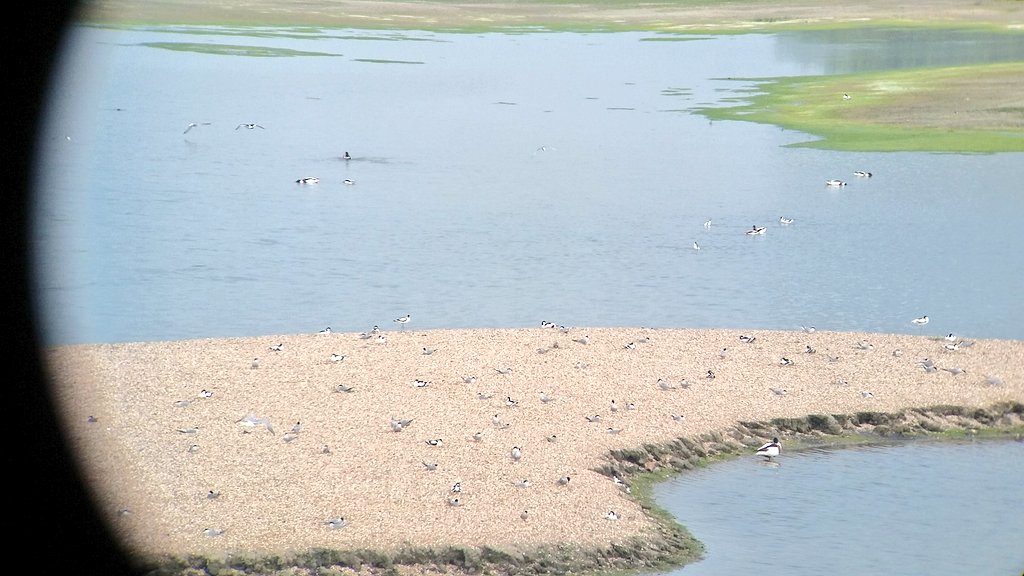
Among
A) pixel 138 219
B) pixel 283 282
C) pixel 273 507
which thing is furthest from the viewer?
pixel 138 219

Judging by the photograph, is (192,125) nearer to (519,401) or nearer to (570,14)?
(519,401)

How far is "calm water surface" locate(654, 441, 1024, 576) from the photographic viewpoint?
34.0 feet

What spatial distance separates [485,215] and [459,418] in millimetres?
13718

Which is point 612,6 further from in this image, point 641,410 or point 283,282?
point 641,410

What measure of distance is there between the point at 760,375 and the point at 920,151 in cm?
1995

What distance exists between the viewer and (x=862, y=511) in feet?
37.5

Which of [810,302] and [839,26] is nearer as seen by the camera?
[810,302]

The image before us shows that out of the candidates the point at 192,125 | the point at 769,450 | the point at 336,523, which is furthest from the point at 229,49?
the point at 336,523

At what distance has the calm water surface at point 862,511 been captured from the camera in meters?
10.4

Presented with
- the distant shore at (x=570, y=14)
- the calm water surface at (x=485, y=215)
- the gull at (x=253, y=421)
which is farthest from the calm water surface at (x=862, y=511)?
the distant shore at (x=570, y=14)

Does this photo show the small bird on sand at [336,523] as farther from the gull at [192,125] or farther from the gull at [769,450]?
the gull at [192,125]

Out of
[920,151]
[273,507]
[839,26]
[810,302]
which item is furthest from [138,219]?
[839,26]

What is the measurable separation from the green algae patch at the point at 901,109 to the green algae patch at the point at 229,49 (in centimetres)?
2093

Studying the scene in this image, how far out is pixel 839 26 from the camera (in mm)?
71438
